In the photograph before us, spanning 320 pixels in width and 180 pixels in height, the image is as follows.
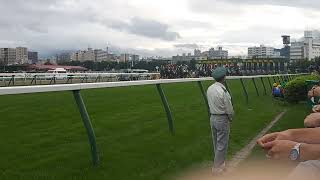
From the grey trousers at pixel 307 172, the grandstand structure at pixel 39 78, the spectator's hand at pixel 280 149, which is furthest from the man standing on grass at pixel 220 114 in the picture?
the grandstand structure at pixel 39 78

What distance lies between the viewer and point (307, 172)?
2332 millimetres

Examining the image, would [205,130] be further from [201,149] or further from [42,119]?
[42,119]

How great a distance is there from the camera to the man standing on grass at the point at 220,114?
7.50m

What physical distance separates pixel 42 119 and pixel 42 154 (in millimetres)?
4073

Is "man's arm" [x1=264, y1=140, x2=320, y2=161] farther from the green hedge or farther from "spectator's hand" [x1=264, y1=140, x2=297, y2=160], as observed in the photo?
the green hedge

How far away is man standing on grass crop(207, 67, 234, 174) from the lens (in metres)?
7.50

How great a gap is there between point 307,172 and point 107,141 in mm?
6828

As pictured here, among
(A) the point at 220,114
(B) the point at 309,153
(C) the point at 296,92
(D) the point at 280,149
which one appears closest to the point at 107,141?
(A) the point at 220,114

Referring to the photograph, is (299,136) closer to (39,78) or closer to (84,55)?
(39,78)

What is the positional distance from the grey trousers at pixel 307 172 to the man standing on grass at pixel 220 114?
497 cm

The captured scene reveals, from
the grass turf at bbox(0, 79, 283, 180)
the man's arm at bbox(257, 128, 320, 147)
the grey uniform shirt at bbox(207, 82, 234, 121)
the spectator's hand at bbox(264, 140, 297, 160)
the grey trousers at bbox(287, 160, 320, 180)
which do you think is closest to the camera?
the grey trousers at bbox(287, 160, 320, 180)

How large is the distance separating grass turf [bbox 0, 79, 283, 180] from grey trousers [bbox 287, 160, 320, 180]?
432 cm

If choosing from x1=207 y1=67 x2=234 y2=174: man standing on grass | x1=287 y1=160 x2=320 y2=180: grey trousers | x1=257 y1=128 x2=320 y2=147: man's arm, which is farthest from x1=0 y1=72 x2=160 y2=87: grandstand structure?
x1=287 y1=160 x2=320 y2=180: grey trousers

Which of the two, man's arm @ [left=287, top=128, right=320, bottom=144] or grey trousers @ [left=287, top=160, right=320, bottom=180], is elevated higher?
man's arm @ [left=287, top=128, right=320, bottom=144]
